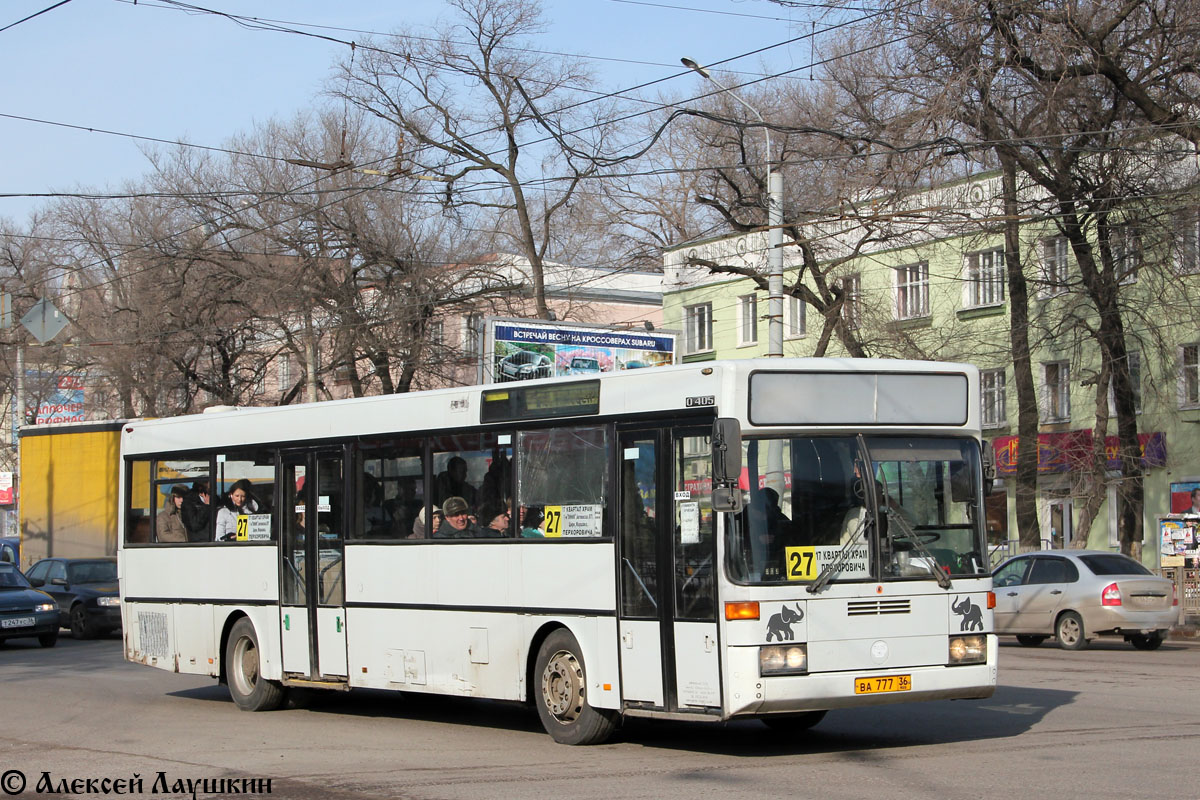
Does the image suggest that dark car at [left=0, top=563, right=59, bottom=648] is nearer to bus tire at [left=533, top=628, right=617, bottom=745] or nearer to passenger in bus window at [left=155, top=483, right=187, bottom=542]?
passenger in bus window at [left=155, top=483, right=187, bottom=542]

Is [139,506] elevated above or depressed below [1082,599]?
above

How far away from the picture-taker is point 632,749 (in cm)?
1057

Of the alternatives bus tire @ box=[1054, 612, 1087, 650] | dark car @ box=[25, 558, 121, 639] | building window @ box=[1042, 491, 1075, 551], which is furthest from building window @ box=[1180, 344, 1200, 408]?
dark car @ box=[25, 558, 121, 639]

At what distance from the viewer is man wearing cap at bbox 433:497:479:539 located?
11.9 meters

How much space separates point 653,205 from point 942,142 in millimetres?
18701

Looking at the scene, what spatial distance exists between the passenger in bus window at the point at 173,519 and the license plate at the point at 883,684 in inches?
317

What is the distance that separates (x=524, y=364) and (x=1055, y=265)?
37.3 ft

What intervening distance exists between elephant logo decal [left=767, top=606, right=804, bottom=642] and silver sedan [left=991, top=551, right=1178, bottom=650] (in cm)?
1234

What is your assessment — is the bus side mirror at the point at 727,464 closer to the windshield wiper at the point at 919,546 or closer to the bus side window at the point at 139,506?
the windshield wiper at the point at 919,546

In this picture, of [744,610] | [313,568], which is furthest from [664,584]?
[313,568]

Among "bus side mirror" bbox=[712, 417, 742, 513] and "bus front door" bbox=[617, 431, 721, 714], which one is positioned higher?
"bus side mirror" bbox=[712, 417, 742, 513]

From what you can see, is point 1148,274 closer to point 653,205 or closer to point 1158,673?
point 1158,673

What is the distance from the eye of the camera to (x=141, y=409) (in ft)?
140

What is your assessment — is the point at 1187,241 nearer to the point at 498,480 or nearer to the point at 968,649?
the point at 968,649
